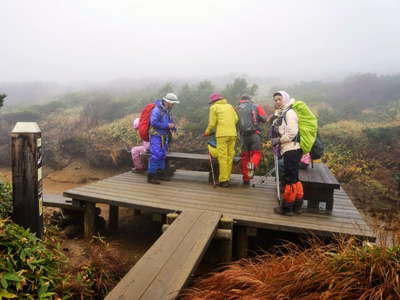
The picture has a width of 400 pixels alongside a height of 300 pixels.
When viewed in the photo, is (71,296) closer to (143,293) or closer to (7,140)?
(143,293)

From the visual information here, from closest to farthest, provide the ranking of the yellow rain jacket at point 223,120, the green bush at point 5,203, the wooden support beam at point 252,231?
the green bush at point 5,203, the wooden support beam at point 252,231, the yellow rain jacket at point 223,120

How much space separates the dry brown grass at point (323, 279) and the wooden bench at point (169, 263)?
0.19 m

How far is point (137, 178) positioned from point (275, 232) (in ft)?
10.9

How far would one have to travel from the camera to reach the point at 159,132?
682 cm

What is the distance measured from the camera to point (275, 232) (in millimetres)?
5660

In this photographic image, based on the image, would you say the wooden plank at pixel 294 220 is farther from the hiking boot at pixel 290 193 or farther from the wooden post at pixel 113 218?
the wooden post at pixel 113 218

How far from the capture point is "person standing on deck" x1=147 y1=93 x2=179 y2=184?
22.1 ft

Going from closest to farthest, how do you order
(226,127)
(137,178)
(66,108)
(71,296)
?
(71,296)
(226,127)
(137,178)
(66,108)

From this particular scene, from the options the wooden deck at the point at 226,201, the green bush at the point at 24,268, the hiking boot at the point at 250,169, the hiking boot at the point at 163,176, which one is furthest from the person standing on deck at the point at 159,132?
the green bush at the point at 24,268

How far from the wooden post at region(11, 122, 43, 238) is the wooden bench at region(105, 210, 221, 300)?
4.18 feet

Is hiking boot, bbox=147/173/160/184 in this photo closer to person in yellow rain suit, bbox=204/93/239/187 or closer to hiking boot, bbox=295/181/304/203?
person in yellow rain suit, bbox=204/93/239/187

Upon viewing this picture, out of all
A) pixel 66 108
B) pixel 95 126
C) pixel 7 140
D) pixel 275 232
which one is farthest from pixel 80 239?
pixel 66 108

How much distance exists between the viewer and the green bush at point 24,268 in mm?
2461

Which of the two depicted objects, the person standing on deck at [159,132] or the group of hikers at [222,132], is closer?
the group of hikers at [222,132]
